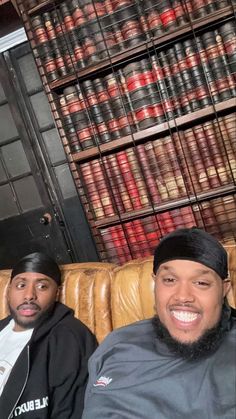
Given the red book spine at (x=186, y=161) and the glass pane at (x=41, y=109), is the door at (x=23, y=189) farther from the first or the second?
the red book spine at (x=186, y=161)

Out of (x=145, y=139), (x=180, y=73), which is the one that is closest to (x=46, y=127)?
(x=145, y=139)

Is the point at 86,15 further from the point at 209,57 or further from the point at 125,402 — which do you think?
the point at 125,402

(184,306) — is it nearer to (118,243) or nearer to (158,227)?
(158,227)

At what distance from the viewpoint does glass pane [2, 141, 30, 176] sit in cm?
280

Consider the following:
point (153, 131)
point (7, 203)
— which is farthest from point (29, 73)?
point (153, 131)

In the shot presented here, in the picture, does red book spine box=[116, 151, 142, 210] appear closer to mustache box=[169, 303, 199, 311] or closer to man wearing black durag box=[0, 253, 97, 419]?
man wearing black durag box=[0, 253, 97, 419]

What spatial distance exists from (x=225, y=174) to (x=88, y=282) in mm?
968

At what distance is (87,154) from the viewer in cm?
211

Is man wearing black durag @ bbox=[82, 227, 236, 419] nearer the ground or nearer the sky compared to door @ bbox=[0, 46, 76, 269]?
nearer the ground

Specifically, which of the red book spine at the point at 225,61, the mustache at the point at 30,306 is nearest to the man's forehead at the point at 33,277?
the mustache at the point at 30,306

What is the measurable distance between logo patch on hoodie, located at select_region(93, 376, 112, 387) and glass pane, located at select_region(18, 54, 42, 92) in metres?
2.19

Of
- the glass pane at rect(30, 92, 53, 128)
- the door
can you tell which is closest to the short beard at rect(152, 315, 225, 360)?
the door

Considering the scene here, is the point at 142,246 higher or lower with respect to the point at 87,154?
lower

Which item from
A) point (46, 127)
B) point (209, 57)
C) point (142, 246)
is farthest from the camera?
point (46, 127)
